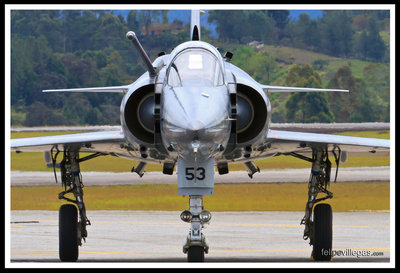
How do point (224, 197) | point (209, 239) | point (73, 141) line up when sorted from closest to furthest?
point (73, 141) < point (209, 239) < point (224, 197)

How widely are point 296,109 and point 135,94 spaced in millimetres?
36058

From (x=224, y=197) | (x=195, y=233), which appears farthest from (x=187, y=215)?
(x=224, y=197)

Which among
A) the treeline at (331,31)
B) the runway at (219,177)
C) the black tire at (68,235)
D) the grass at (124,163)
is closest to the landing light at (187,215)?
the black tire at (68,235)

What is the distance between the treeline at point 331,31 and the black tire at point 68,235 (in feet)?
123

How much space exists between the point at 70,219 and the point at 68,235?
11.1 inches

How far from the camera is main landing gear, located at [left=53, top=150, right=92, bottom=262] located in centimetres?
1394

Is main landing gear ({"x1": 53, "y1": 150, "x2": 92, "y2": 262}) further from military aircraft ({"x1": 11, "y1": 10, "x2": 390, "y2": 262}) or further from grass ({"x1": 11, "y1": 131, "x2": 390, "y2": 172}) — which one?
grass ({"x1": 11, "y1": 131, "x2": 390, "y2": 172})

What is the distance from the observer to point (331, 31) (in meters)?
56.8

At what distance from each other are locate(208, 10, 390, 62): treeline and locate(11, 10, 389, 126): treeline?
0.24 ft

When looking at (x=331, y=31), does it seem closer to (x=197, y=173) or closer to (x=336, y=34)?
(x=336, y=34)

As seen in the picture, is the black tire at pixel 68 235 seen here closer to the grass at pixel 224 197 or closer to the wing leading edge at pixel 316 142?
the wing leading edge at pixel 316 142

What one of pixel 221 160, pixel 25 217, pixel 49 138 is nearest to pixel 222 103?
pixel 221 160

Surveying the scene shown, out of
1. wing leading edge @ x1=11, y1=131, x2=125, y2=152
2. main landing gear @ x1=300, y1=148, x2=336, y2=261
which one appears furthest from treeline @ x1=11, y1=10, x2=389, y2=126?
wing leading edge @ x1=11, y1=131, x2=125, y2=152

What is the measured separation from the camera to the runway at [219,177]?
29500 mm
